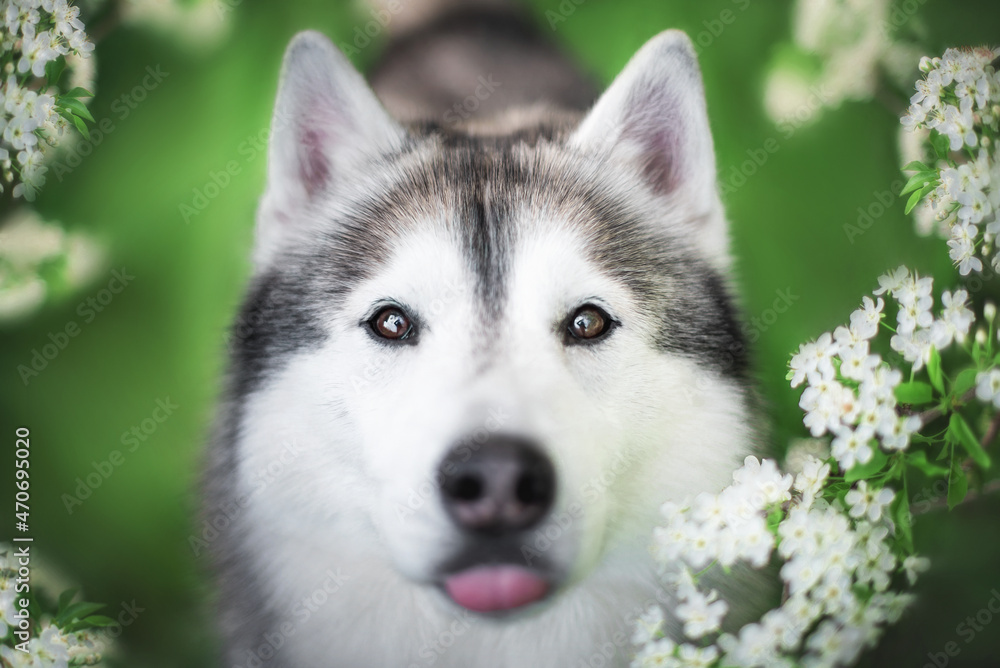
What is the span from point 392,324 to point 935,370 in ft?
3.11

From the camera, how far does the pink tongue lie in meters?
1.29

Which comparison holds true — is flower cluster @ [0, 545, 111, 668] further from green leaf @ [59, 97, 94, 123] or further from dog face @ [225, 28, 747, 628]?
green leaf @ [59, 97, 94, 123]

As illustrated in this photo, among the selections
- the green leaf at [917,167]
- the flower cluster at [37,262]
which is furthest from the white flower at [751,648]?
the flower cluster at [37,262]

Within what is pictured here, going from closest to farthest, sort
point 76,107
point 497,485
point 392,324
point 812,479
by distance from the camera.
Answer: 1. point 497,485
2. point 812,479
3. point 76,107
4. point 392,324

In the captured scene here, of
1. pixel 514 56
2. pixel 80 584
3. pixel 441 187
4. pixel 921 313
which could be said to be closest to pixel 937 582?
pixel 921 313

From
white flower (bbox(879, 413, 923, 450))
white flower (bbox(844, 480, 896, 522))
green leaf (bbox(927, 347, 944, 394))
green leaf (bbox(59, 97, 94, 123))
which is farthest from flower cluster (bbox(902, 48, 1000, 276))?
green leaf (bbox(59, 97, 94, 123))

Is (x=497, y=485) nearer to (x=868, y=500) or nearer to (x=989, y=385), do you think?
(x=868, y=500)

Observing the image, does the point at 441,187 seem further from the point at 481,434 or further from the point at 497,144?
the point at 481,434

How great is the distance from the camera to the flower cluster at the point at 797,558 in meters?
1.31

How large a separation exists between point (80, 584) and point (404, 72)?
2107 millimetres

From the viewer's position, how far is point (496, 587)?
131 centimetres

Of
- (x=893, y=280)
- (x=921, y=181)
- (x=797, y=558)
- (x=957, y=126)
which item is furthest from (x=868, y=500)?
(x=957, y=126)

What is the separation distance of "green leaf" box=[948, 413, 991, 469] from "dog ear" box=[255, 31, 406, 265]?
119 centimetres

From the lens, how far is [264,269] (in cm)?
168
